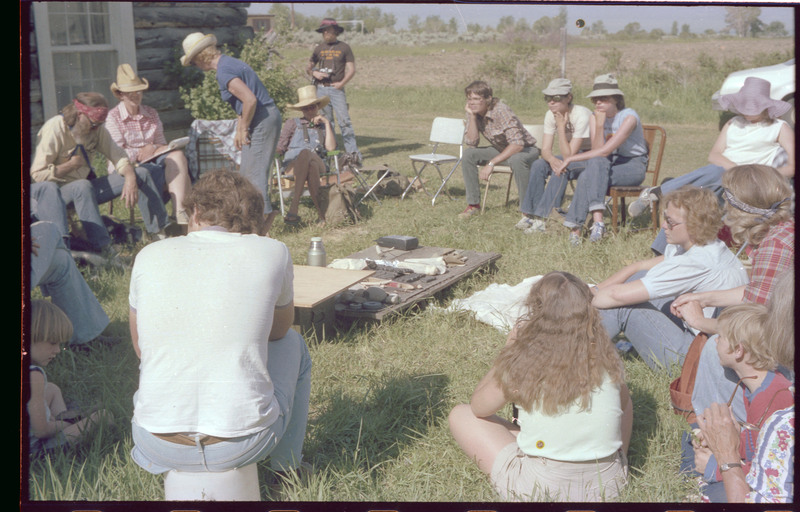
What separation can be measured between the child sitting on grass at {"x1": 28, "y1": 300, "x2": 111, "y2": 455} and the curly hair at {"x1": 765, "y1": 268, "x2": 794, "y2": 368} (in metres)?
2.48

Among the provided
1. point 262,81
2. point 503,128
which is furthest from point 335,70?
point 503,128

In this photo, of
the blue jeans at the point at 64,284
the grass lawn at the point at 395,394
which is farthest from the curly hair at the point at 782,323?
the blue jeans at the point at 64,284

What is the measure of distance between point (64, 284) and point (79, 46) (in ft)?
14.9

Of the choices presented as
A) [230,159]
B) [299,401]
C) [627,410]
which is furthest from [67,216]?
[627,410]

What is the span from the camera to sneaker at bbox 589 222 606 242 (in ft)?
20.3

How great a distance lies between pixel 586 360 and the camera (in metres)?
2.46

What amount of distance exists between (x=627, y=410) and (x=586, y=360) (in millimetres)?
444

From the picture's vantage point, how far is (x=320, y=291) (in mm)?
4020

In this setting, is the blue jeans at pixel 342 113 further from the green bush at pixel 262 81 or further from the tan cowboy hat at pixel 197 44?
the tan cowboy hat at pixel 197 44

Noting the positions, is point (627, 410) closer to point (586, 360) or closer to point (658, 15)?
point (586, 360)

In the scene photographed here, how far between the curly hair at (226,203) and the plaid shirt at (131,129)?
424 cm

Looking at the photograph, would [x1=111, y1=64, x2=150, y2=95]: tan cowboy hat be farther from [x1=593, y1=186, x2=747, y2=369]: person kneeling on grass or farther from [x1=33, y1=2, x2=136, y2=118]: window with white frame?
[x1=593, y1=186, x2=747, y2=369]: person kneeling on grass

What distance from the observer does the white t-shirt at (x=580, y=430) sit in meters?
2.46

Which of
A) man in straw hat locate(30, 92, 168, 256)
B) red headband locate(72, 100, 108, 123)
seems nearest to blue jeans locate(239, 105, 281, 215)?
man in straw hat locate(30, 92, 168, 256)
